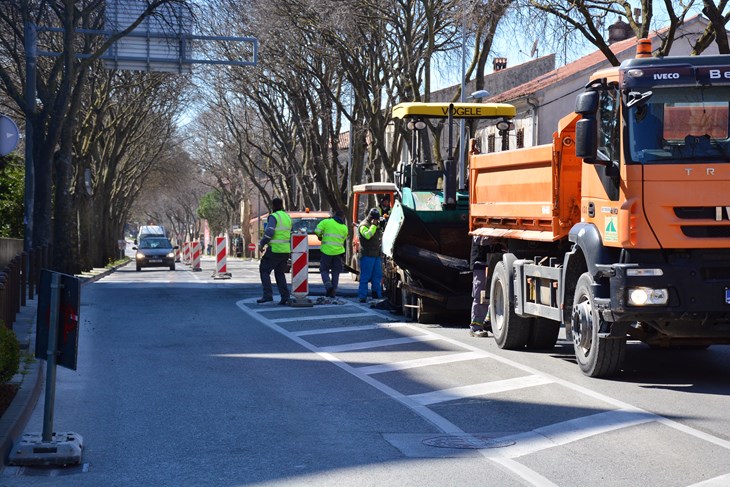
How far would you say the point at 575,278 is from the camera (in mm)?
12352

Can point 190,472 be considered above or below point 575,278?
below

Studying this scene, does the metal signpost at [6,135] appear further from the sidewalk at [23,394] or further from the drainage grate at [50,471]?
the drainage grate at [50,471]

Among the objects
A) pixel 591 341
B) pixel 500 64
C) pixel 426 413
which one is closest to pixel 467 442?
pixel 426 413

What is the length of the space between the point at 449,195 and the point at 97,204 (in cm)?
3766

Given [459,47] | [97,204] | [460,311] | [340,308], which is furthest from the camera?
[97,204]

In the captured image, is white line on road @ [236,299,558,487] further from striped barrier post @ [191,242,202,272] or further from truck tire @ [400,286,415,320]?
striped barrier post @ [191,242,202,272]

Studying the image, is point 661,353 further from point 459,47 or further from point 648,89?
point 459,47

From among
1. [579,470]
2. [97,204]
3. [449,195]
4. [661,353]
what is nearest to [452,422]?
[579,470]

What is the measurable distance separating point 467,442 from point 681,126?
4.18 metres

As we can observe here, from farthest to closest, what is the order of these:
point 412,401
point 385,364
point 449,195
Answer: point 449,195 → point 385,364 → point 412,401

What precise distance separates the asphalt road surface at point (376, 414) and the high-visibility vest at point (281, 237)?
5432mm

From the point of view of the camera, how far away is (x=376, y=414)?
32.1 feet

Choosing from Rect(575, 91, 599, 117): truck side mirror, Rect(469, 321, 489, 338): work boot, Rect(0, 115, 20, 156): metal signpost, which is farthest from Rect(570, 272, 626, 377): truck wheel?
Rect(0, 115, 20, 156): metal signpost

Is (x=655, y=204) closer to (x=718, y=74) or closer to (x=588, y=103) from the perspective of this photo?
(x=588, y=103)
